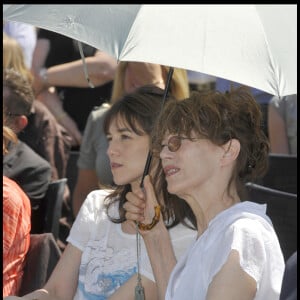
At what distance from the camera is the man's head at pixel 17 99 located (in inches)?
193

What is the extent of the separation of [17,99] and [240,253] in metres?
2.61

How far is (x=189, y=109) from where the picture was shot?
3.00 meters

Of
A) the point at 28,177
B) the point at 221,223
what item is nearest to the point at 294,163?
the point at 28,177

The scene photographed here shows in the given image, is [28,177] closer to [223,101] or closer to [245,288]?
[223,101]

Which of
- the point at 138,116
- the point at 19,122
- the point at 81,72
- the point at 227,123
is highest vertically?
the point at 227,123

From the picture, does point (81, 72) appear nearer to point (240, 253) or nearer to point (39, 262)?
point (39, 262)

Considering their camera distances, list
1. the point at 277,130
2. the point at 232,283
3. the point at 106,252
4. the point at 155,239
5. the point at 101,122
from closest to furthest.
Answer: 1. the point at 232,283
2. the point at 155,239
3. the point at 106,252
4. the point at 101,122
5. the point at 277,130

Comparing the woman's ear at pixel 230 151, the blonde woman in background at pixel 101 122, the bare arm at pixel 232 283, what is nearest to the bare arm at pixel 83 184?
the blonde woman in background at pixel 101 122

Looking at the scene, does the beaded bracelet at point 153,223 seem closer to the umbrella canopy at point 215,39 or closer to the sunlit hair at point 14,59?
the umbrella canopy at point 215,39

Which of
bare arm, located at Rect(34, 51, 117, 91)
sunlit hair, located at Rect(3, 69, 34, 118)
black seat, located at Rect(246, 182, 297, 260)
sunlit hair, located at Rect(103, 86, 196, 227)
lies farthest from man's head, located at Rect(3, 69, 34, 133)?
black seat, located at Rect(246, 182, 297, 260)

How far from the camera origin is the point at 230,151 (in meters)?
2.96

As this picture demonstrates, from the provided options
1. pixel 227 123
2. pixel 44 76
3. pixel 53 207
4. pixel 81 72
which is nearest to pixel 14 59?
pixel 44 76

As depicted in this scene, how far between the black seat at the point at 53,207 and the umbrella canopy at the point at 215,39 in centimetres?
160

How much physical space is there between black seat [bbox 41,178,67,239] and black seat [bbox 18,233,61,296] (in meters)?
0.70
